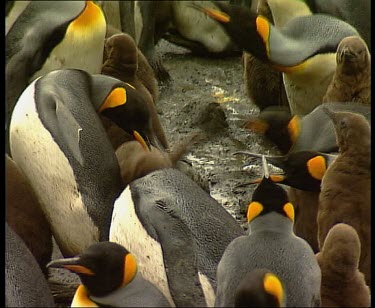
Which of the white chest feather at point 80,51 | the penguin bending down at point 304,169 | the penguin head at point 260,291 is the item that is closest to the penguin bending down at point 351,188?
the penguin bending down at point 304,169

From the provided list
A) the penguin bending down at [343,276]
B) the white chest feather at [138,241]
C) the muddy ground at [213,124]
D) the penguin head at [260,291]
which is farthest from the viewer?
the muddy ground at [213,124]

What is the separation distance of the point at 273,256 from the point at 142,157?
0.81 m

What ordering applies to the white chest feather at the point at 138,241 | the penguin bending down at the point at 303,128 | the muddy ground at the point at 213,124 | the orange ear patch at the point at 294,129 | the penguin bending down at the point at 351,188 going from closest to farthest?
the white chest feather at the point at 138,241
the penguin bending down at the point at 351,188
the penguin bending down at the point at 303,128
the orange ear patch at the point at 294,129
the muddy ground at the point at 213,124

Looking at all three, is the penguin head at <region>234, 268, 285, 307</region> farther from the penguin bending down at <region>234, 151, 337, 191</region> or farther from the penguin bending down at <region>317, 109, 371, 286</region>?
the penguin bending down at <region>234, 151, 337, 191</region>

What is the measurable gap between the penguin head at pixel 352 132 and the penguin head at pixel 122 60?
2.98 feet

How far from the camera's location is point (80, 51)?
339cm

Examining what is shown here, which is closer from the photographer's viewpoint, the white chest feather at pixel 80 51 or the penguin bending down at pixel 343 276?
the penguin bending down at pixel 343 276

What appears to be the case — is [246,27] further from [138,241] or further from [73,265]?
[73,265]

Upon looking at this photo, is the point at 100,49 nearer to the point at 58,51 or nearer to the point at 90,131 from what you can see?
the point at 58,51

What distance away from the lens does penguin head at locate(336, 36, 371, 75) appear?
2994mm

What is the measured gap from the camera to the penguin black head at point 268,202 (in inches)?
80.9

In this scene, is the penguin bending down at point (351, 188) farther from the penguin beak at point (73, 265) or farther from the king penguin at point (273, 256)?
the penguin beak at point (73, 265)

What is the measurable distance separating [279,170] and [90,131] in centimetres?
54

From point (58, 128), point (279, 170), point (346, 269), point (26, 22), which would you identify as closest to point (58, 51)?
point (26, 22)
